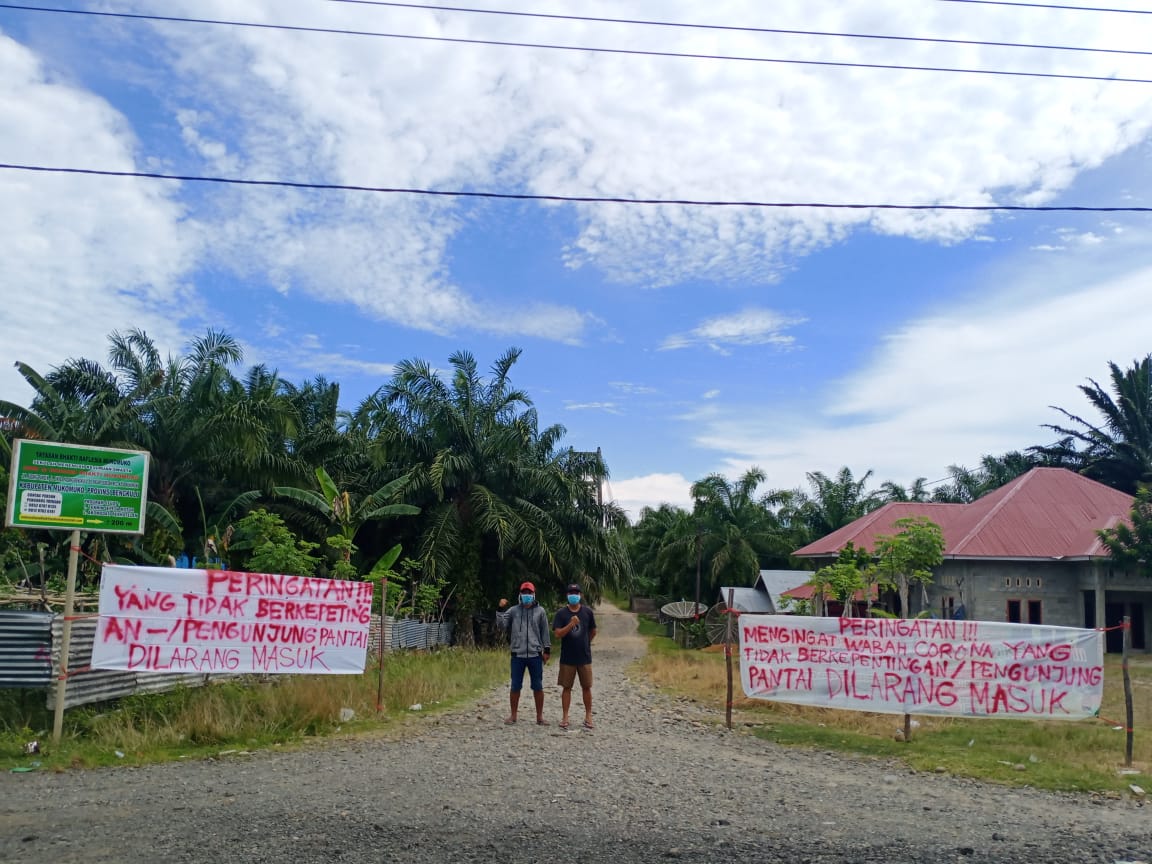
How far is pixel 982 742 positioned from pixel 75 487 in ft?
33.7

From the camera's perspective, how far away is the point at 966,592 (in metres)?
32.1

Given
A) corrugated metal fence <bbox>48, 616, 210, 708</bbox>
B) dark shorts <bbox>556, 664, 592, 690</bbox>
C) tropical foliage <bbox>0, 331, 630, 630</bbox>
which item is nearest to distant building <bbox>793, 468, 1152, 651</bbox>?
tropical foliage <bbox>0, 331, 630, 630</bbox>

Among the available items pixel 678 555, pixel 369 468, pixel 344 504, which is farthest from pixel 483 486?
pixel 678 555

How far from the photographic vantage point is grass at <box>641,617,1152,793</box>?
912cm

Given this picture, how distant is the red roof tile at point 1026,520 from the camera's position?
3225 centimetres

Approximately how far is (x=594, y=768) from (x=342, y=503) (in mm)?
12961

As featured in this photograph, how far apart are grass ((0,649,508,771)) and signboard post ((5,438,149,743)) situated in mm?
352

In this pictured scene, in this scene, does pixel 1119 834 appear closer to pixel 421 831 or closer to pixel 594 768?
pixel 594 768

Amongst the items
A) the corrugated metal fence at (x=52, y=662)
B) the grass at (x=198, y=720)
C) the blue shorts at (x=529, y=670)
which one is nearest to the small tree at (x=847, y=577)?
the blue shorts at (x=529, y=670)

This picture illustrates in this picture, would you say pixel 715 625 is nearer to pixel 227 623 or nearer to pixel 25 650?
Answer: pixel 227 623

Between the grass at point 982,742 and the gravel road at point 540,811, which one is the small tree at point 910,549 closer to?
the grass at point 982,742

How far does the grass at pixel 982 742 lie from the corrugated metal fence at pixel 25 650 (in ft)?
25.5

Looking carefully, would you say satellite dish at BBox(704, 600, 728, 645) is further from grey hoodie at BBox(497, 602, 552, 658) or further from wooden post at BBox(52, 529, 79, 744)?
wooden post at BBox(52, 529, 79, 744)

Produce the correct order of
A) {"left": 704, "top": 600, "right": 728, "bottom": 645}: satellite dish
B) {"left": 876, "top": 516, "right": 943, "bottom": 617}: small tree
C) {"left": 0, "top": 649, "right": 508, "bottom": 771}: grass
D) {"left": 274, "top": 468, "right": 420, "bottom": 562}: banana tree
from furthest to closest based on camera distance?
{"left": 704, "top": 600, "right": 728, "bottom": 645}: satellite dish → {"left": 274, "top": 468, "right": 420, "bottom": 562}: banana tree → {"left": 876, "top": 516, "right": 943, "bottom": 617}: small tree → {"left": 0, "top": 649, "right": 508, "bottom": 771}: grass
